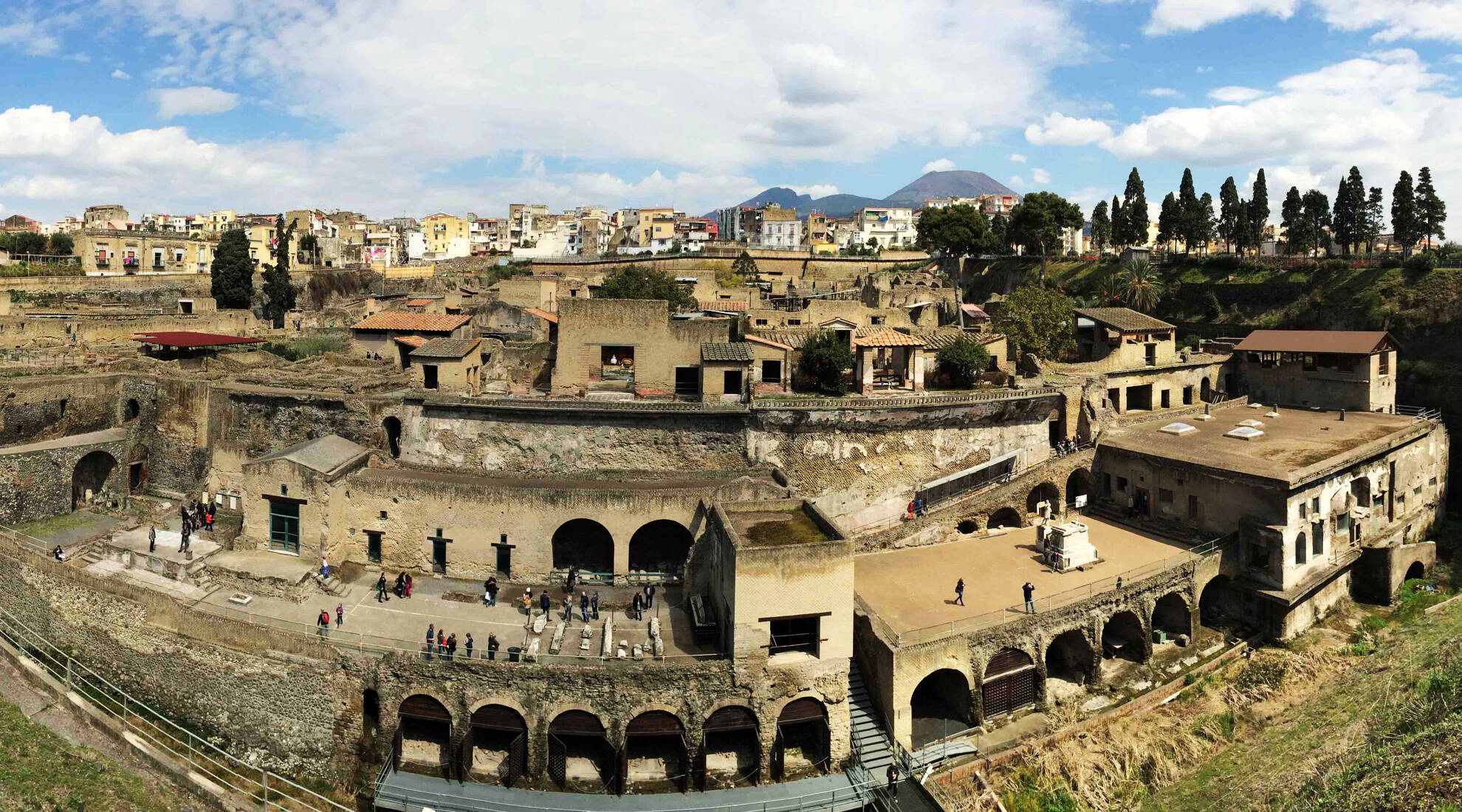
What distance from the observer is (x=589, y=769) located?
71.9ft

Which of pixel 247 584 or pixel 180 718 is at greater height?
pixel 247 584

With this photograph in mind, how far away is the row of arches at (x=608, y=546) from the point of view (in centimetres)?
2923

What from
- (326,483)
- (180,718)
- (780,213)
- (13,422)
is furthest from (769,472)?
(780,213)

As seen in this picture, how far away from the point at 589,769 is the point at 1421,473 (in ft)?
116

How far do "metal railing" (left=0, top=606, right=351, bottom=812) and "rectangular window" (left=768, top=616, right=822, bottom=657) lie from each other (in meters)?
11.1

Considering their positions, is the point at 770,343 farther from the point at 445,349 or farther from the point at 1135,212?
the point at 1135,212

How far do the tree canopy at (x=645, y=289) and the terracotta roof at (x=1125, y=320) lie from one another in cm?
2264

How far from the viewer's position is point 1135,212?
63469 mm

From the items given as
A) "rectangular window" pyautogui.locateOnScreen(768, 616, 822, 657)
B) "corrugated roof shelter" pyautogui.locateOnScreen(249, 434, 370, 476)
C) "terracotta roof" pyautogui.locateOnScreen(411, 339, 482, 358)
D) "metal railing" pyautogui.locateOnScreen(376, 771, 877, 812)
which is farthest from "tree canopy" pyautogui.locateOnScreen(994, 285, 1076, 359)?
"corrugated roof shelter" pyautogui.locateOnScreen(249, 434, 370, 476)

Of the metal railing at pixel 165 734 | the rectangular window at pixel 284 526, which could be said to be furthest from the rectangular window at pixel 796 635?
the rectangular window at pixel 284 526

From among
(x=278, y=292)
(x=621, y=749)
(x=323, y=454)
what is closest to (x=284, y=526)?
(x=323, y=454)

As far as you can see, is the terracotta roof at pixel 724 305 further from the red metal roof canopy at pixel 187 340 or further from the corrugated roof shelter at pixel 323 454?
the corrugated roof shelter at pixel 323 454

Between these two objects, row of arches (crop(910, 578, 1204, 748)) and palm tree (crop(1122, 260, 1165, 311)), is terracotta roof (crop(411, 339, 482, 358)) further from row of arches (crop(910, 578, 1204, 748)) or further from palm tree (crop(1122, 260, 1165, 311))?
palm tree (crop(1122, 260, 1165, 311))

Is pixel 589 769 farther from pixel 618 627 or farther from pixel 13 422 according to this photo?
pixel 13 422
